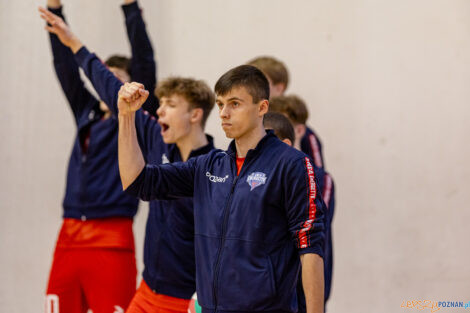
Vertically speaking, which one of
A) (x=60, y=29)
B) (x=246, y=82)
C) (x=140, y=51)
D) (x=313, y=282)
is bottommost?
(x=313, y=282)

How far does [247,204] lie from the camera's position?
83.5 inches

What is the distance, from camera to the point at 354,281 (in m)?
4.55

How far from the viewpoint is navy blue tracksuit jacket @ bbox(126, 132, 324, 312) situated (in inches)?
81.4

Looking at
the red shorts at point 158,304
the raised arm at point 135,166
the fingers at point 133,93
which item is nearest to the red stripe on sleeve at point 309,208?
the raised arm at point 135,166

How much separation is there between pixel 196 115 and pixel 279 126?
1.86ft

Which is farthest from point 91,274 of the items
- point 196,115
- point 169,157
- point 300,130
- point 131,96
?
point 131,96

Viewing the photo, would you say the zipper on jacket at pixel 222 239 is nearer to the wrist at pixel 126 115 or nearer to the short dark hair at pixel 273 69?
the wrist at pixel 126 115

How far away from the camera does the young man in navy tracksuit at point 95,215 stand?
3424 millimetres

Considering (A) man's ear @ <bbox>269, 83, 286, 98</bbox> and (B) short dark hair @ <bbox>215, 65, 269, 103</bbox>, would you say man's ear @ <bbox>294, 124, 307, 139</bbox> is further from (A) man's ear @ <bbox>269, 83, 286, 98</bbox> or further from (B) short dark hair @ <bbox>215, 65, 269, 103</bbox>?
(B) short dark hair @ <bbox>215, 65, 269, 103</bbox>

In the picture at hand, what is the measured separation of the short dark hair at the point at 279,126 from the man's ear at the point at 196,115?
48cm

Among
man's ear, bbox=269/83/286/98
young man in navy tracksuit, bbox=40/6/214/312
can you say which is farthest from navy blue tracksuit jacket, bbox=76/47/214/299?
man's ear, bbox=269/83/286/98

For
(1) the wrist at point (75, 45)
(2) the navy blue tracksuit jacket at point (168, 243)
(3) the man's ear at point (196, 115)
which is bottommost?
(2) the navy blue tracksuit jacket at point (168, 243)

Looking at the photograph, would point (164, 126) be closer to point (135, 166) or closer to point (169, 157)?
point (169, 157)

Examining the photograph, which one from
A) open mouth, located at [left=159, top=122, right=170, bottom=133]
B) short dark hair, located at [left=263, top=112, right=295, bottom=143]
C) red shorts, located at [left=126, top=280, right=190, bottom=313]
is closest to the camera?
short dark hair, located at [left=263, top=112, right=295, bottom=143]
